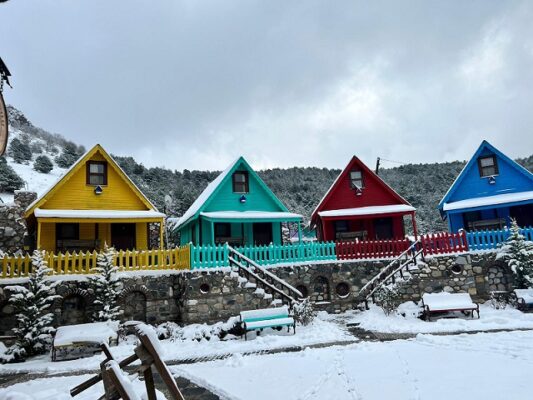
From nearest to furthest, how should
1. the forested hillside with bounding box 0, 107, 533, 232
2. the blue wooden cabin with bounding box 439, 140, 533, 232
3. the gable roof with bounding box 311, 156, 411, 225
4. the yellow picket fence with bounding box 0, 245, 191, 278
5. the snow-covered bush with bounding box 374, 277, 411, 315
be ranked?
the yellow picket fence with bounding box 0, 245, 191, 278 → the snow-covered bush with bounding box 374, 277, 411, 315 → the blue wooden cabin with bounding box 439, 140, 533, 232 → the gable roof with bounding box 311, 156, 411, 225 → the forested hillside with bounding box 0, 107, 533, 232

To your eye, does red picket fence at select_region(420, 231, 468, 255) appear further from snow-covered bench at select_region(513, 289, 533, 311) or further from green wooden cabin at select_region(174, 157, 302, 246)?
green wooden cabin at select_region(174, 157, 302, 246)

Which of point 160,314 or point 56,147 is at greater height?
point 56,147

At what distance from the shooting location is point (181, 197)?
4334 centimetres

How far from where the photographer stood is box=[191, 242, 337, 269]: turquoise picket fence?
14344 millimetres

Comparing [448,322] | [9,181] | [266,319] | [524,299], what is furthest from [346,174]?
[9,181]

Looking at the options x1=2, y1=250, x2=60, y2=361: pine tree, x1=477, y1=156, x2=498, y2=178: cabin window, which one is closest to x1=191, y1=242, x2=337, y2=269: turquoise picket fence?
x1=2, y1=250, x2=60, y2=361: pine tree

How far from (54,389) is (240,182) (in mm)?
14852

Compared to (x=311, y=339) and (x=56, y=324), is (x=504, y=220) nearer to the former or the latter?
(x=311, y=339)

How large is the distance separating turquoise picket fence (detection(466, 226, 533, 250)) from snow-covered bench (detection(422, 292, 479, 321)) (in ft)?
13.6

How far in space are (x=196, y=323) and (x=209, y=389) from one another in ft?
21.1

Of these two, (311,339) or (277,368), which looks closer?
(277,368)

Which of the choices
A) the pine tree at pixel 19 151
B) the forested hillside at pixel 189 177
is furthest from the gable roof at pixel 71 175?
the pine tree at pixel 19 151

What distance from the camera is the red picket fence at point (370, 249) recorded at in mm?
18078

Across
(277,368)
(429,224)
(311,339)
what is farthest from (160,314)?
(429,224)
